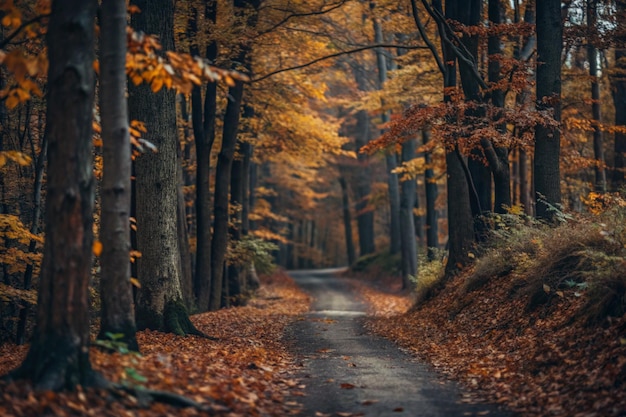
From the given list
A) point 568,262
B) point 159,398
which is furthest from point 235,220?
point 159,398

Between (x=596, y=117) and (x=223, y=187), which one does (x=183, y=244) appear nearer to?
(x=223, y=187)

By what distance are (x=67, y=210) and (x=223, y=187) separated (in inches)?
492

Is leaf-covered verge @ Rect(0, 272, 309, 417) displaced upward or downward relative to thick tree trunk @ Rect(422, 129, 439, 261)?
downward

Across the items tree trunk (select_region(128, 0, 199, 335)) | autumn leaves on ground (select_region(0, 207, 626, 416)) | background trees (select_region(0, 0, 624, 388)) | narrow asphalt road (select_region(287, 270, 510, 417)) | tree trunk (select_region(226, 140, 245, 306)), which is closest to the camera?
autumn leaves on ground (select_region(0, 207, 626, 416))

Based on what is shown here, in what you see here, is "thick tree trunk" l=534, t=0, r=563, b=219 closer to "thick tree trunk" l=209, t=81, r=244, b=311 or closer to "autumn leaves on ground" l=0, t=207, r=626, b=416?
"autumn leaves on ground" l=0, t=207, r=626, b=416

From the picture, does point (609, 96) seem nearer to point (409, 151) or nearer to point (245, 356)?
point (409, 151)

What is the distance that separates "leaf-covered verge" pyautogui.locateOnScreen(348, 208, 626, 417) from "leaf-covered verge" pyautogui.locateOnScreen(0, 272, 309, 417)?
2.41 meters

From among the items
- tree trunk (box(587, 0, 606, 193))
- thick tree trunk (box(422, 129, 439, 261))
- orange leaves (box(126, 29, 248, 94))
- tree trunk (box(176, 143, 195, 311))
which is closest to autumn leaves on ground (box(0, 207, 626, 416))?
tree trunk (box(176, 143, 195, 311))

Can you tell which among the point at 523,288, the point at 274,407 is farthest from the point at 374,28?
the point at 274,407

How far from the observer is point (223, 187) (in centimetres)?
1855

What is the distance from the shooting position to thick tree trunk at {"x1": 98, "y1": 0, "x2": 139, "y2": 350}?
683 cm

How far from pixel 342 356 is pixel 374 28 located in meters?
19.5

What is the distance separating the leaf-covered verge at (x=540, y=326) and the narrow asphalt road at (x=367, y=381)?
0.39 metres

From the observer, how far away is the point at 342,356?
35.5ft
